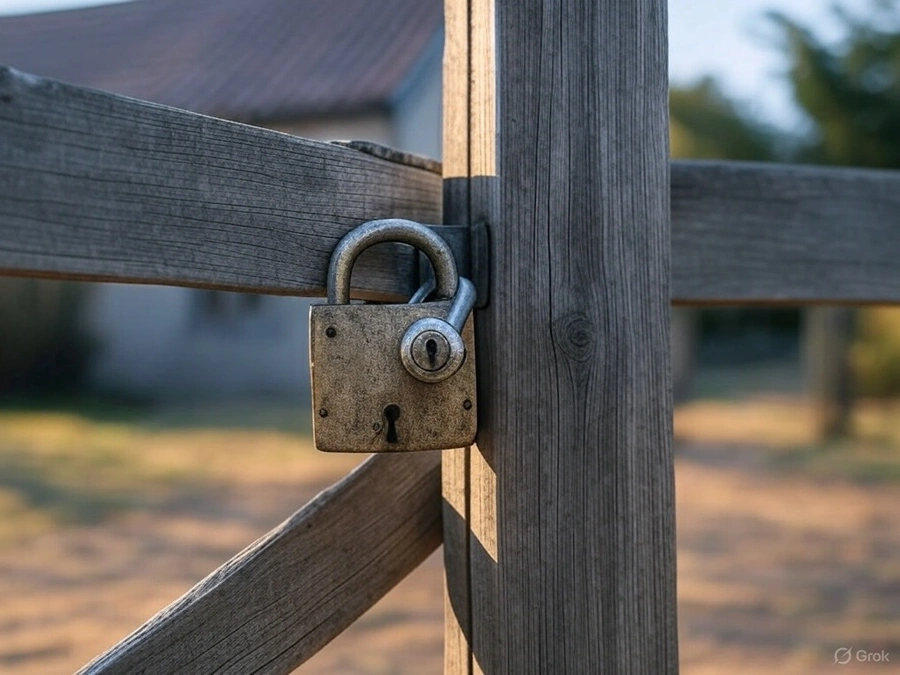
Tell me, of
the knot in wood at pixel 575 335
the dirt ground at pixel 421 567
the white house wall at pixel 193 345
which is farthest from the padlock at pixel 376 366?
the white house wall at pixel 193 345

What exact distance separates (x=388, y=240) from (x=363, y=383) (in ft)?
0.48

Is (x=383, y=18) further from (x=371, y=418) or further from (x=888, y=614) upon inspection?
(x=888, y=614)

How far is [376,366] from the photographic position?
91cm

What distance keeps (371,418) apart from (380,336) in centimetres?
8

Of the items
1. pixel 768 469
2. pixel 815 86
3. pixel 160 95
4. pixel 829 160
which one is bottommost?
pixel 768 469

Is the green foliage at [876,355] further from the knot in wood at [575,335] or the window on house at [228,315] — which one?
the knot in wood at [575,335]

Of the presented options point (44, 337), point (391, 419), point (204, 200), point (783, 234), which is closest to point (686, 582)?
point (783, 234)

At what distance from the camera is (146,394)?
13.0 m

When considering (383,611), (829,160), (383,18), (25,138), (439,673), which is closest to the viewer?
(25,138)

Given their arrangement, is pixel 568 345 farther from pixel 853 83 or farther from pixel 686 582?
pixel 853 83

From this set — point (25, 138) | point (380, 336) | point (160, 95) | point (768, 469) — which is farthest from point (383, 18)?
point (768, 469)

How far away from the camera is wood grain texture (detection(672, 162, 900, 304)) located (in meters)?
1.29

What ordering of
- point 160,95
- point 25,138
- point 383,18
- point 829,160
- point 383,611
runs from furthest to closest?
point 829,160 → point 383,611 → point 383,18 → point 160,95 → point 25,138

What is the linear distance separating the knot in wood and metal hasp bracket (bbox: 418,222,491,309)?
0.26 ft
